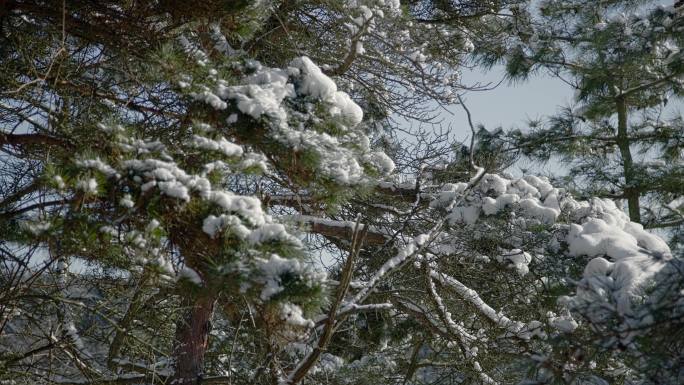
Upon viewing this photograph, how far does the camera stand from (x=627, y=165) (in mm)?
8375

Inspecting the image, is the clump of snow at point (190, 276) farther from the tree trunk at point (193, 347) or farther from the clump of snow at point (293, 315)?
the tree trunk at point (193, 347)

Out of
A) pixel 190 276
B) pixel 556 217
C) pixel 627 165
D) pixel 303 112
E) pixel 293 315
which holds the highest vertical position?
pixel 627 165

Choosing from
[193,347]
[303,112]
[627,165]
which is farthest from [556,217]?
[627,165]

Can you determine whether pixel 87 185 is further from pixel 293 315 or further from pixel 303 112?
pixel 303 112

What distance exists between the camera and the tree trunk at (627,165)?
8227mm

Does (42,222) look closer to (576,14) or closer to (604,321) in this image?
(604,321)

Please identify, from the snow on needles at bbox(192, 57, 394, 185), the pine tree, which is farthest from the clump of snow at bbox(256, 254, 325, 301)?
the pine tree

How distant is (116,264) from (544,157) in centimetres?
684

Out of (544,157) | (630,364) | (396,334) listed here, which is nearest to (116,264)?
(630,364)

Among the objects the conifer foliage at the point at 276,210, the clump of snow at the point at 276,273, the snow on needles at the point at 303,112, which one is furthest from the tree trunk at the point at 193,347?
the clump of snow at the point at 276,273

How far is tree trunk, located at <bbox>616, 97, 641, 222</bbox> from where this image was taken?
8227 mm

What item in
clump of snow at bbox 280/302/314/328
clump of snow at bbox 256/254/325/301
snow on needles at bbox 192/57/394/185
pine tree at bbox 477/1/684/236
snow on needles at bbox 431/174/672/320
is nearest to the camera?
clump of snow at bbox 256/254/325/301

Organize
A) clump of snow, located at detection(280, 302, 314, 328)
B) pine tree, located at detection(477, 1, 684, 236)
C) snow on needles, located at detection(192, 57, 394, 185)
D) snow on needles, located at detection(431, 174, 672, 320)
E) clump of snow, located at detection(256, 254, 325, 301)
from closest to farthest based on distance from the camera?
clump of snow, located at detection(256, 254, 325, 301)
clump of snow, located at detection(280, 302, 314, 328)
snow on needles, located at detection(192, 57, 394, 185)
snow on needles, located at detection(431, 174, 672, 320)
pine tree, located at detection(477, 1, 684, 236)

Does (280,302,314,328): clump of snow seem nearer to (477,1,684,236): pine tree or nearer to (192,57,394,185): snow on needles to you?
(192,57,394,185): snow on needles
